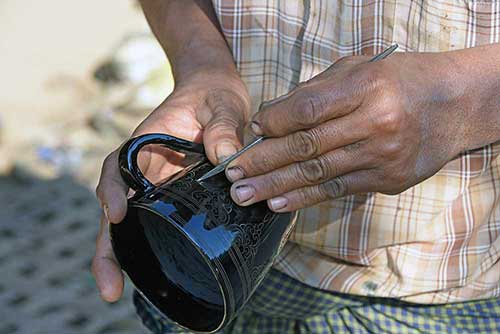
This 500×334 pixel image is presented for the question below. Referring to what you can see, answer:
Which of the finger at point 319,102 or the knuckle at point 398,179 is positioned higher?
the finger at point 319,102

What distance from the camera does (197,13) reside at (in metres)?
1.29

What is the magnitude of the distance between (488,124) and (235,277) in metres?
0.37

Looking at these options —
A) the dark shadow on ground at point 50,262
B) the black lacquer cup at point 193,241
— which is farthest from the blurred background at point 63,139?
the black lacquer cup at point 193,241

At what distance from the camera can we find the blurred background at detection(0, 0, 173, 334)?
101 inches

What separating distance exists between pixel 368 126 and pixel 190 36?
476mm

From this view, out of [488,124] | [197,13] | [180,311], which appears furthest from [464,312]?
[197,13]

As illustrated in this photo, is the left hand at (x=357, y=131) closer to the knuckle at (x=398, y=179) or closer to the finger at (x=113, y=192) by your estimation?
the knuckle at (x=398, y=179)

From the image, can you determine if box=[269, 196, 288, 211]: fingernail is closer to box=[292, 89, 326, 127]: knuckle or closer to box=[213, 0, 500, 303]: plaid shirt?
box=[292, 89, 326, 127]: knuckle

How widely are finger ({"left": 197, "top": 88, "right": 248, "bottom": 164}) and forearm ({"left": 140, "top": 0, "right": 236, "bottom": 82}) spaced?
9 cm

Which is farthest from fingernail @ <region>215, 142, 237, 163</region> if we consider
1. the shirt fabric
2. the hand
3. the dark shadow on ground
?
the dark shadow on ground

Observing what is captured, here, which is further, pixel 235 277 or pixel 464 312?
pixel 464 312

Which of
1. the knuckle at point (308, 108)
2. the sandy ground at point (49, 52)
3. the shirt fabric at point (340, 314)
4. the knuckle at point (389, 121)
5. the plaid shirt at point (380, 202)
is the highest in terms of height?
the knuckle at point (308, 108)

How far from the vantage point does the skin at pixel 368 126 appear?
884 mm

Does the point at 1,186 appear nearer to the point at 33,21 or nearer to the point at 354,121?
the point at 33,21
